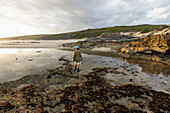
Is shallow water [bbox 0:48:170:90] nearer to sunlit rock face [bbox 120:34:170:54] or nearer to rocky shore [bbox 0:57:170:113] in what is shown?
rocky shore [bbox 0:57:170:113]

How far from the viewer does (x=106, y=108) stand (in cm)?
534

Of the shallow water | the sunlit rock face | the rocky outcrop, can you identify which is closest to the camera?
the rocky outcrop

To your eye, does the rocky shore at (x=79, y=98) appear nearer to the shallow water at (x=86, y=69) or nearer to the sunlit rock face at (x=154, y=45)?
the shallow water at (x=86, y=69)

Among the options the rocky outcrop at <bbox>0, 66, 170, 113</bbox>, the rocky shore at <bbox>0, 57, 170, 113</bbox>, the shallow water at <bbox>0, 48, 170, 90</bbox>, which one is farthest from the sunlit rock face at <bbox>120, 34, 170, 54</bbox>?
the rocky outcrop at <bbox>0, 66, 170, 113</bbox>

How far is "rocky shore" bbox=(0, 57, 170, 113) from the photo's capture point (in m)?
5.26

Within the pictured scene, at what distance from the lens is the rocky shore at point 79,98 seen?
5.26 meters

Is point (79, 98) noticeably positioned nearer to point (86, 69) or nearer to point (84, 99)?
point (84, 99)

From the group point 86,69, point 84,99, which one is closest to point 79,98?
point 84,99

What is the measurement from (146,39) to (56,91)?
1040 inches

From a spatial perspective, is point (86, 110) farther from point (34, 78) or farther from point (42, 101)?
point (34, 78)

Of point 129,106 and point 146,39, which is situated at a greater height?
point 146,39

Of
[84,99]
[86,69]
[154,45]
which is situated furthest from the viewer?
[154,45]

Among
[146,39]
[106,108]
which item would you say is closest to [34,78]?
[106,108]

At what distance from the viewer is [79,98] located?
6230 millimetres
